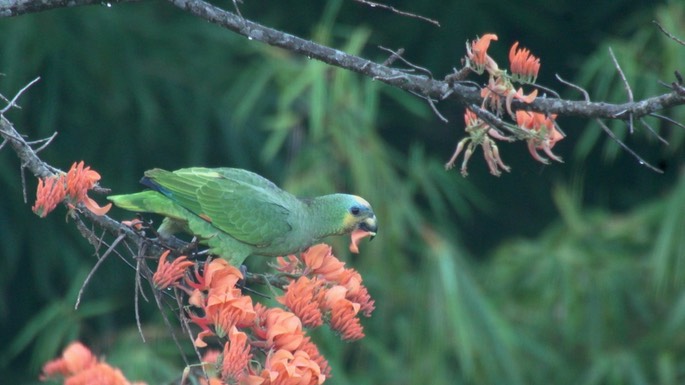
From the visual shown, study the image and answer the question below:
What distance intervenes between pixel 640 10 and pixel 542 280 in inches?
79.6


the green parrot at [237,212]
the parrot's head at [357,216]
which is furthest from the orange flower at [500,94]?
the parrot's head at [357,216]

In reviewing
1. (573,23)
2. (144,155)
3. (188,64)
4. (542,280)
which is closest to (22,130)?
(144,155)

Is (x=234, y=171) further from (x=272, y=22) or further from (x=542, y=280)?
(x=272, y=22)

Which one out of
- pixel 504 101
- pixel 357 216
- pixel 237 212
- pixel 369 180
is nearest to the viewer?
pixel 504 101

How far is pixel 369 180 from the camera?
5.04 metres

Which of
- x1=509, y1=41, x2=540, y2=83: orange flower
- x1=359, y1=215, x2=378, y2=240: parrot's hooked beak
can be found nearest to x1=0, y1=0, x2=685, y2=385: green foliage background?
x1=359, y1=215, x2=378, y2=240: parrot's hooked beak

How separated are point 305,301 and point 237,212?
1.75 ft

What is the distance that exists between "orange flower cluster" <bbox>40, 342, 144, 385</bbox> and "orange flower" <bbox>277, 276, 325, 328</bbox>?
397 mm

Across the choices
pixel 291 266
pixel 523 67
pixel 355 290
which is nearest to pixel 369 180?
pixel 291 266

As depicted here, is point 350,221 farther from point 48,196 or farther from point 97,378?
point 48,196

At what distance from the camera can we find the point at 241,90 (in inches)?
235

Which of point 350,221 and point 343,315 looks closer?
point 343,315

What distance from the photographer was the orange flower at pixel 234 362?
172 centimetres

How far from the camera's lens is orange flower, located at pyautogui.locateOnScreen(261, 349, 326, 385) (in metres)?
1.74
